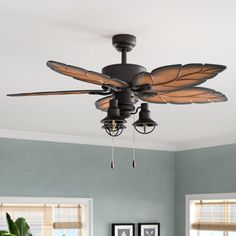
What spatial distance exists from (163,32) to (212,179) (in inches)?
180

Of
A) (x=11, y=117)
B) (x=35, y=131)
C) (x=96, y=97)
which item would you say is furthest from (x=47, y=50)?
(x=35, y=131)

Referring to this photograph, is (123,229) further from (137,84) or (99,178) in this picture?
(137,84)

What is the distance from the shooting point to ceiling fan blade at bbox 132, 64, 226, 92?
2.47 metres

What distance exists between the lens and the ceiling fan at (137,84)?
2537 millimetres

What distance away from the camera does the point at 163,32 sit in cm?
307

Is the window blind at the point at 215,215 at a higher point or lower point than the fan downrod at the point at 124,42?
lower

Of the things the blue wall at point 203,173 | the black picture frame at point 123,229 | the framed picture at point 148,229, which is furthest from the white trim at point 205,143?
the black picture frame at point 123,229

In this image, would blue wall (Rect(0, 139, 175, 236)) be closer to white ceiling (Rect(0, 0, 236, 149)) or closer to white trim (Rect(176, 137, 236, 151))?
white trim (Rect(176, 137, 236, 151))

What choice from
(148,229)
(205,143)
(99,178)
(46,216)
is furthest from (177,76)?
(148,229)

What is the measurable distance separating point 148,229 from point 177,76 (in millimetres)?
5348

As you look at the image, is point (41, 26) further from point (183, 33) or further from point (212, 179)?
point (212, 179)

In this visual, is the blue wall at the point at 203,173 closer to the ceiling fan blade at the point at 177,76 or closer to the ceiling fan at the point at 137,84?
the ceiling fan at the point at 137,84

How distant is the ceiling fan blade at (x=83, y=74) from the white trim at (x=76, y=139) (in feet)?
13.6

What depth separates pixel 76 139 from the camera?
7207 mm
